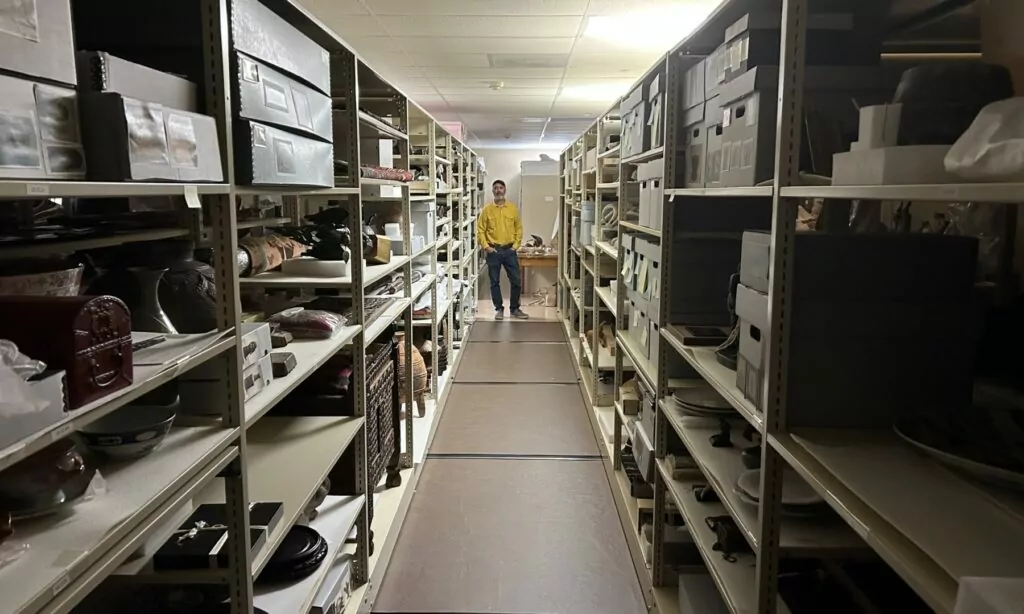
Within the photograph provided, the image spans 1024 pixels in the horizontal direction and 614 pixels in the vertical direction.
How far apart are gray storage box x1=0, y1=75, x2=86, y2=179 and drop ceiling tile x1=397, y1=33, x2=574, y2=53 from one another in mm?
4009

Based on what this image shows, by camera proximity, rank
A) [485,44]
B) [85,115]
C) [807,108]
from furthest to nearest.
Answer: [485,44], [807,108], [85,115]

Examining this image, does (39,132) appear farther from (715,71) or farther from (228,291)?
(715,71)

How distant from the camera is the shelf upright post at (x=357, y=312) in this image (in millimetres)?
2451

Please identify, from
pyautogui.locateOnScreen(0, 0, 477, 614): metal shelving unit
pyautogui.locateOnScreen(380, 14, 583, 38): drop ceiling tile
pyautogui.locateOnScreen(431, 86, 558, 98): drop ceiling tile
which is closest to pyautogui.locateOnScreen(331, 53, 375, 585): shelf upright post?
pyautogui.locateOnScreen(0, 0, 477, 614): metal shelving unit

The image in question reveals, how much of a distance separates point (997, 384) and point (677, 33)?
355 centimetres

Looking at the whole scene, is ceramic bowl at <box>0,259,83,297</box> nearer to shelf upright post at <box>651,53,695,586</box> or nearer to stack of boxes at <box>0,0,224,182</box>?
stack of boxes at <box>0,0,224,182</box>

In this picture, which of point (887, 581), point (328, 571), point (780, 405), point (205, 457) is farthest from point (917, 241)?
point (328, 571)

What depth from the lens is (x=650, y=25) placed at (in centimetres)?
435

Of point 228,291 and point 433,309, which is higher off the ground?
point 228,291

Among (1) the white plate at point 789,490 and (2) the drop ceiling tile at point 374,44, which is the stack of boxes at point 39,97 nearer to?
(1) the white plate at point 789,490

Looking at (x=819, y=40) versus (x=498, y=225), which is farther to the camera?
(x=498, y=225)

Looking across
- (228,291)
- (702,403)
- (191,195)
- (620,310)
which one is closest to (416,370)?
(620,310)

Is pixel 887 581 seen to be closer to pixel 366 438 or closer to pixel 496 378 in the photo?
pixel 366 438

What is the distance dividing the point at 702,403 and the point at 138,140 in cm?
183
